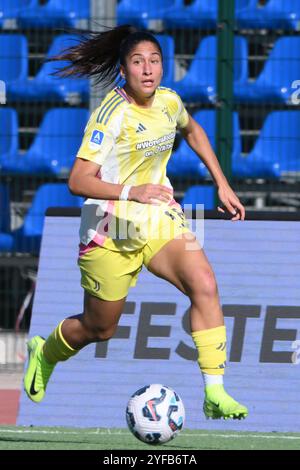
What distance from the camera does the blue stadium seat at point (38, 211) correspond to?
10820 millimetres

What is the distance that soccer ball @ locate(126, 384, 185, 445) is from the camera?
623 centimetres

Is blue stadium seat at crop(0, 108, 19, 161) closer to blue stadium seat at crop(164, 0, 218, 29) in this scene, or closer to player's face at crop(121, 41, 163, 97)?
blue stadium seat at crop(164, 0, 218, 29)

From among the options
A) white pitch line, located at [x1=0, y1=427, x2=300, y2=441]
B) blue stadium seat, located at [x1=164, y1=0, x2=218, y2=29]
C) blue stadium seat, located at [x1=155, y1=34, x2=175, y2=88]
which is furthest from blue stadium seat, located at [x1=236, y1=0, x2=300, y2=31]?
white pitch line, located at [x1=0, y1=427, x2=300, y2=441]

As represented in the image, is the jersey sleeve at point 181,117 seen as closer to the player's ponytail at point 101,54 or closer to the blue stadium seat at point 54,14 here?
the player's ponytail at point 101,54

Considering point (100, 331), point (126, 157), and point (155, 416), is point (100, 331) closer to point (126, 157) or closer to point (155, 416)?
point (155, 416)

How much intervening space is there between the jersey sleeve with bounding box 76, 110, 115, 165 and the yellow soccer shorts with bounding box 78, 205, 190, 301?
494 millimetres

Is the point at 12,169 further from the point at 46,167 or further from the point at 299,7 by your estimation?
the point at 299,7

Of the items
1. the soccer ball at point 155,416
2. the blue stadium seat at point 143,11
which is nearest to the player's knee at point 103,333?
the soccer ball at point 155,416

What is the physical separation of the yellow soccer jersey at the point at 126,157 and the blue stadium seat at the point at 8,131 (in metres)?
4.66

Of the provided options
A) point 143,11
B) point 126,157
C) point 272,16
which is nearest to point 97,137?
point 126,157

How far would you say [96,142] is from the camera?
6.44 m

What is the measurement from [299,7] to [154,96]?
17.5ft

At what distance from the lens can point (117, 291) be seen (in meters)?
6.73
